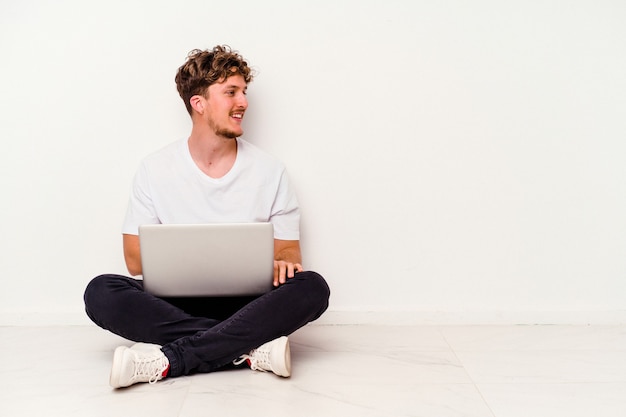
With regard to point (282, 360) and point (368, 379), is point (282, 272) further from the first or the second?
point (368, 379)

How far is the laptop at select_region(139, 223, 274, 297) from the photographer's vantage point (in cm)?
217

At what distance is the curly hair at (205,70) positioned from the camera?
2676mm

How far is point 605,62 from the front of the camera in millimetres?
2918

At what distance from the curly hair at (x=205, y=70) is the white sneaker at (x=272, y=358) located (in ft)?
3.33

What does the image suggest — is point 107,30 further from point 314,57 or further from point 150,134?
point 314,57

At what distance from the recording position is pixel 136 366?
6.95 feet

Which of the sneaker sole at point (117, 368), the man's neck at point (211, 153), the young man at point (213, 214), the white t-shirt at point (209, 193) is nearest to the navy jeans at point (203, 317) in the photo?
the young man at point (213, 214)

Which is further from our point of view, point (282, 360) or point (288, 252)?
point (288, 252)

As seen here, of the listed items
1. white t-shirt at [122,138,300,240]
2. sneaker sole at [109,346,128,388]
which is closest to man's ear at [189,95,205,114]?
white t-shirt at [122,138,300,240]

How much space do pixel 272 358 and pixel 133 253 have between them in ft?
2.53

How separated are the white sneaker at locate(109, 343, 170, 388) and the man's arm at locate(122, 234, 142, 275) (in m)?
0.49

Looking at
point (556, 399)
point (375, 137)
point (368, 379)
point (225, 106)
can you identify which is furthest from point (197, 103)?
point (556, 399)

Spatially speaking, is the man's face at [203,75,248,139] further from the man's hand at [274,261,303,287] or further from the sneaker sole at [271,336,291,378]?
the sneaker sole at [271,336,291,378]

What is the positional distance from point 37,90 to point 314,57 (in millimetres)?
1143
